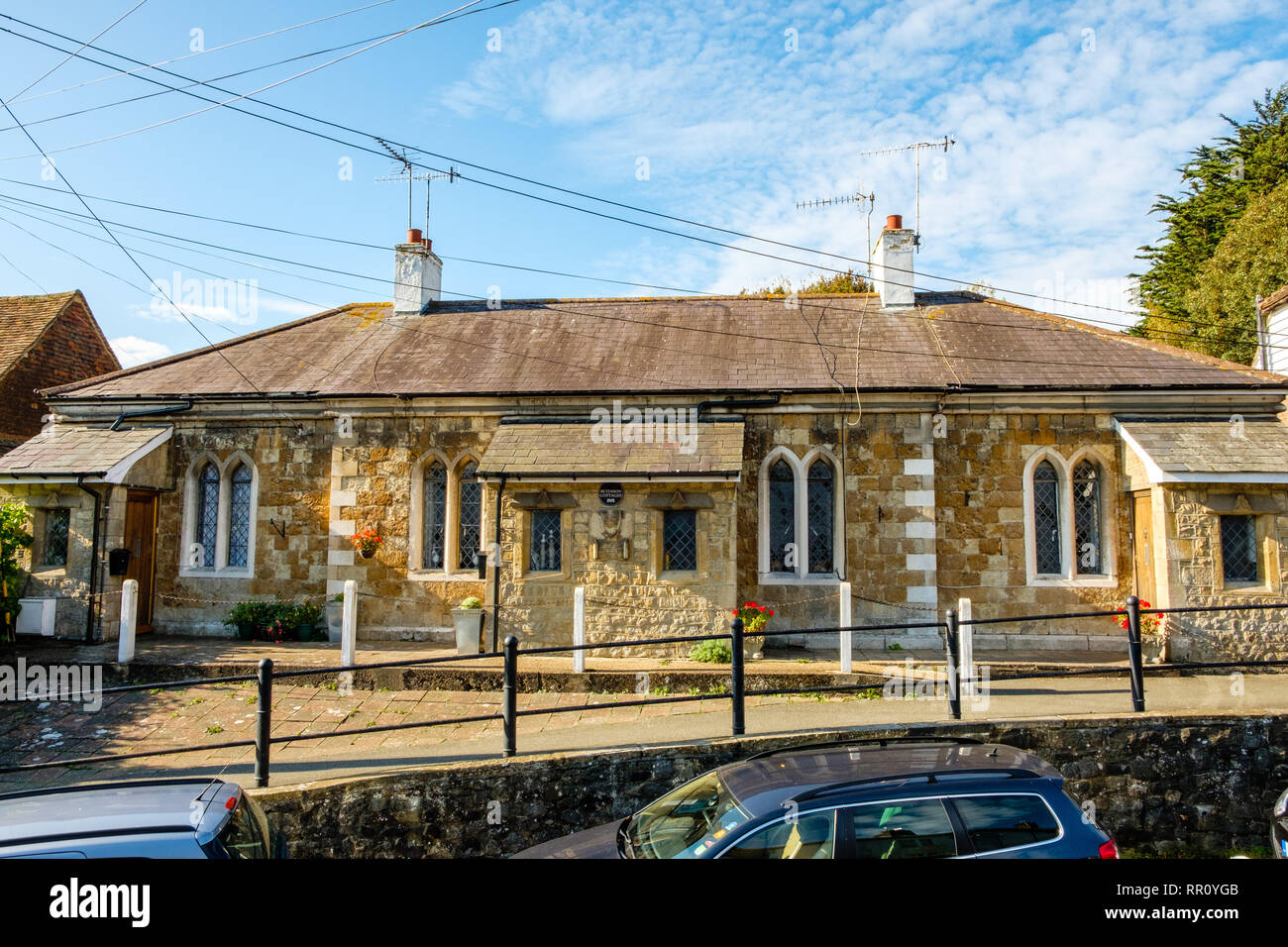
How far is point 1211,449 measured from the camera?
12.0 metres

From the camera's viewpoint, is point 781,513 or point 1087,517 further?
point 781,513

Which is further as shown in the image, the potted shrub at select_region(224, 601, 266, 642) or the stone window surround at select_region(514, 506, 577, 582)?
the potted shrub at select_region(224, 601, 266, 642)

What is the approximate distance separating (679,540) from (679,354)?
14.0ft

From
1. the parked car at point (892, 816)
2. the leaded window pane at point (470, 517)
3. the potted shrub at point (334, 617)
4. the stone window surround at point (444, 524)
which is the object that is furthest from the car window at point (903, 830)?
the potted shrub at point (334, 617)

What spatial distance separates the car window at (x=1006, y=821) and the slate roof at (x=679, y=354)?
365 inches

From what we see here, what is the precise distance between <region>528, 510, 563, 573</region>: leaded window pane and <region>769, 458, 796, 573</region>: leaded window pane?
12.5ft

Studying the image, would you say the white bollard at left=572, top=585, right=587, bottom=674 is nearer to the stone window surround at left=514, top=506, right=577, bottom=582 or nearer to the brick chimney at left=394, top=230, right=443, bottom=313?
the stone window surround at left=514, top=506, right=577, bottom=582

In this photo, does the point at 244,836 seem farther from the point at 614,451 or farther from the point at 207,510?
the point at 207,510

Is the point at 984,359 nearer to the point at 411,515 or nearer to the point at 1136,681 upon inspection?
the point at 1136,681

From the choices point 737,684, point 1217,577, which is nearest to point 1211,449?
point 1217,577

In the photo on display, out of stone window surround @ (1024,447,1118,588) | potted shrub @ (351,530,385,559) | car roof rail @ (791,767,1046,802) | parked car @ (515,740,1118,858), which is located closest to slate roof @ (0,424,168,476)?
potted shrub @ (351,530,385,559)

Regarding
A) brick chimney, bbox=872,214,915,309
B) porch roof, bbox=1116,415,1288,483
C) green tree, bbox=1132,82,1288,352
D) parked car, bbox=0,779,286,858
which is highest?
green tree, bbox=1132,82,1288,352

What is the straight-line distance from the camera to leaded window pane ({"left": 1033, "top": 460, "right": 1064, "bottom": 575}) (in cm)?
1325
